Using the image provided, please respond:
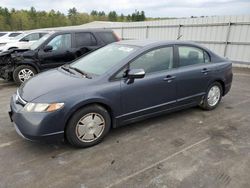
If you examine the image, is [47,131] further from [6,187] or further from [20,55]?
[20,55]

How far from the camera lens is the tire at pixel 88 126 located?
320 centimetres

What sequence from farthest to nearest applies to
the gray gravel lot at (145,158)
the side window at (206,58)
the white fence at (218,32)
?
the white fence at (218,32)
the side window at (206,58)
the gray gravel lot at (145,158)

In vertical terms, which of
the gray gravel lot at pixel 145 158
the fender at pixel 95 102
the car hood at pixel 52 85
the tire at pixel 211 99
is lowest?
the gray gravel lot at pixel 145 158

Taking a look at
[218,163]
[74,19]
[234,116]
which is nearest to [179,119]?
[234,116]

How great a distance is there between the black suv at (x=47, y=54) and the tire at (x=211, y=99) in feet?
13.6

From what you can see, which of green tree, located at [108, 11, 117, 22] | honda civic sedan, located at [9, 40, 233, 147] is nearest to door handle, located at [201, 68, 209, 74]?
honda civic sedan, located at [9, 40, 233, 147]

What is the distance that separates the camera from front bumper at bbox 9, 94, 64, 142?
2.98 metres

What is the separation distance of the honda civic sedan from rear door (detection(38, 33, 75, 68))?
3.05 m

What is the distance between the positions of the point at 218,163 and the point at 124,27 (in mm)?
15569

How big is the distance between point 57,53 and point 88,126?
4447 mm

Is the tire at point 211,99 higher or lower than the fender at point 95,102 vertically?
lower

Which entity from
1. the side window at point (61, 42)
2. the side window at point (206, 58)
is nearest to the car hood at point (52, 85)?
the side window at point (206, 58)

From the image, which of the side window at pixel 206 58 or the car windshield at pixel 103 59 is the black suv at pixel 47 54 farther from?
the side window at pixel 206 58

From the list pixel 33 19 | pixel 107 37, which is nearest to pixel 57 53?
pixel 107 37
